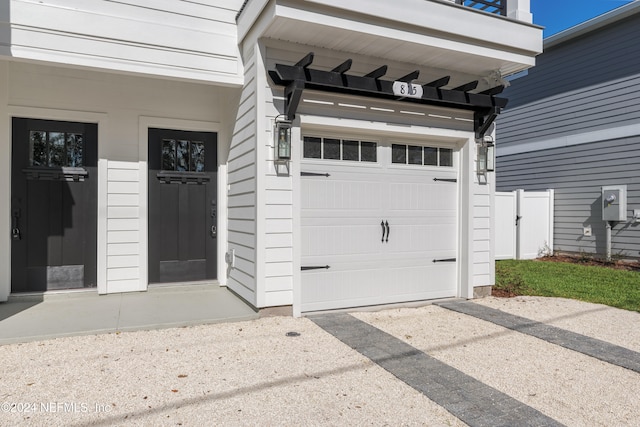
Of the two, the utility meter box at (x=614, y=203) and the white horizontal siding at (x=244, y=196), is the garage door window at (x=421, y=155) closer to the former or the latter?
the white horizontal siding at (x=244, y=196)

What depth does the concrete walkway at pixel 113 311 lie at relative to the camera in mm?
3691

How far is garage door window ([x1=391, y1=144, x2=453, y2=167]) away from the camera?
5012 mm

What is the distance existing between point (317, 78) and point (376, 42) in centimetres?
74

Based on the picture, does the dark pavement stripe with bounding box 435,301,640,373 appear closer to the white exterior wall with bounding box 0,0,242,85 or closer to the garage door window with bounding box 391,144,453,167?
the garage door window with bounding box 391,144,453,167

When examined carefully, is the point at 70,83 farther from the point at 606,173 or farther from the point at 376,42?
the point at 606,173

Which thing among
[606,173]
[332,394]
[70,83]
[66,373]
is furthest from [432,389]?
[606,173]

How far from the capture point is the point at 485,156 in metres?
5.28

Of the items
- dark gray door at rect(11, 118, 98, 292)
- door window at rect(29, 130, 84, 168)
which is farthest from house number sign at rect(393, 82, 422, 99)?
door window at rect(29, 130, 84, 168)

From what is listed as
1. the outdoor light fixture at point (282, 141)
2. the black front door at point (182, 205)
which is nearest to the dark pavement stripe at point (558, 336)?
the outdoor light fixture at point (282, 141)

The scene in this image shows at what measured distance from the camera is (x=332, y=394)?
2604 mm

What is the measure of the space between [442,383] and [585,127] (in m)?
8.66

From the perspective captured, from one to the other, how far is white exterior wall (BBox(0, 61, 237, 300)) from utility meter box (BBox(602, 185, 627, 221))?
768 cm

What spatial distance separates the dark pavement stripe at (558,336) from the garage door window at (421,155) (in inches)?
69.7

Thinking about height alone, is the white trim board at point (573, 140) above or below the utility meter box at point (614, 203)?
above
